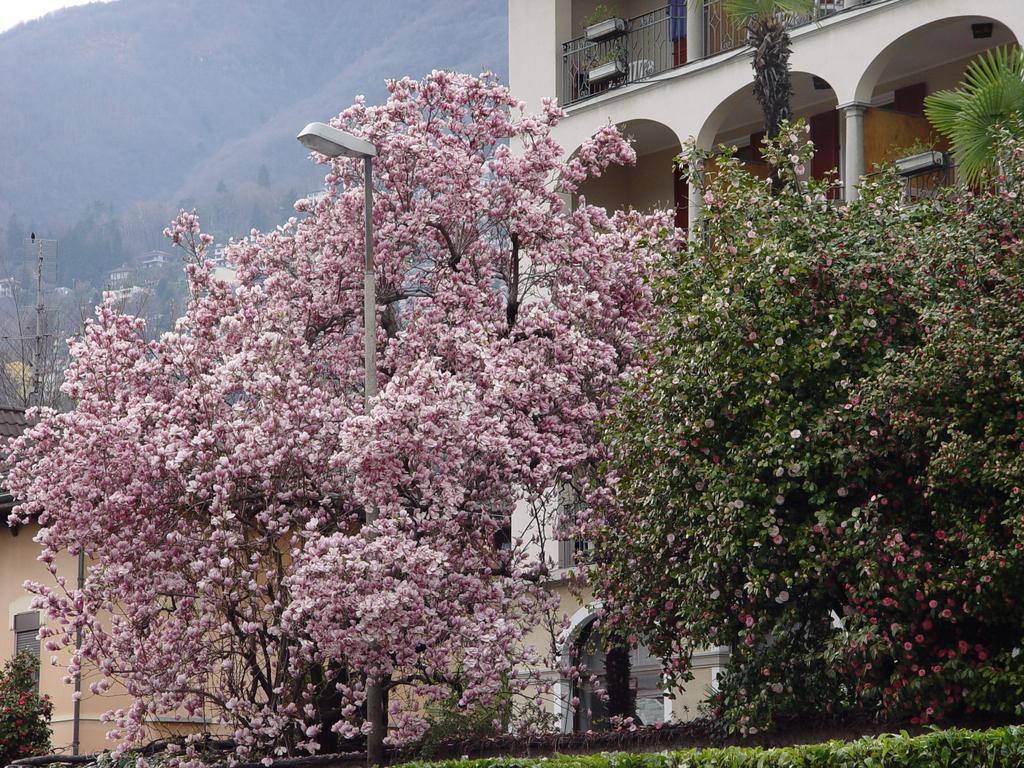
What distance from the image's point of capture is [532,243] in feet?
70.8

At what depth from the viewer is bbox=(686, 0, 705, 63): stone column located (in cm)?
2789

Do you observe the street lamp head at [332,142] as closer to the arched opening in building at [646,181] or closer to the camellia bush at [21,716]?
the arched opening in building at [646,181]

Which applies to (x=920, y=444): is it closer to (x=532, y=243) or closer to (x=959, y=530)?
(x=959, y=530)

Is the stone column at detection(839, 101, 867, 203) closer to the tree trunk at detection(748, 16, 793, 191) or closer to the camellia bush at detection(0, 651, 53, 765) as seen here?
the tree trunk at detection(748, 16, 793, 191)

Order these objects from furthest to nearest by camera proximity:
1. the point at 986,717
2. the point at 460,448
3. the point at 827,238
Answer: the point at 460,448 → the point at 827,238 → the point at 986,717

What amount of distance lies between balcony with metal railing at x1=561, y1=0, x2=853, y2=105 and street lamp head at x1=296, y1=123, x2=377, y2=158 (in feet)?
37.2

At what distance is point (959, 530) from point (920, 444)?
33.4 inches

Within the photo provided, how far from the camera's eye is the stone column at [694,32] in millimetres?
27891

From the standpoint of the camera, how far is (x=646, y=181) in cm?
3080

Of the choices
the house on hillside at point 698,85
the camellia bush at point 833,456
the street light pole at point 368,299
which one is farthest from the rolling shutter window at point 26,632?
the camellia bush at point 833,456

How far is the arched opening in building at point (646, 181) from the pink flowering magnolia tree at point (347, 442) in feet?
25.4

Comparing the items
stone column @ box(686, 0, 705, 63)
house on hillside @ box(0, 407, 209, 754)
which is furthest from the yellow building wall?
stone column @ box(686, 0, 705, 63)

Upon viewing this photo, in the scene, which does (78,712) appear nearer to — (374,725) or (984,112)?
(374,725)

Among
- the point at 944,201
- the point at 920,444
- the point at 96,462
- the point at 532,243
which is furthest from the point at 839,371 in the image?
the point at 96,462
